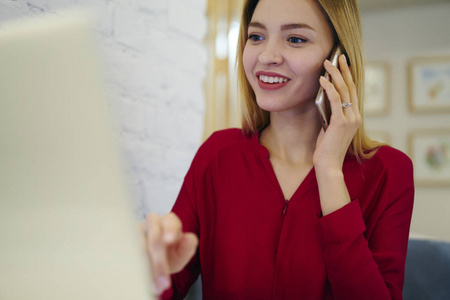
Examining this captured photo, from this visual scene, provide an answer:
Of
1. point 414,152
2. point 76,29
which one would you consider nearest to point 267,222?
point 76,29

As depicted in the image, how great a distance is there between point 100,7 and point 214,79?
75cm

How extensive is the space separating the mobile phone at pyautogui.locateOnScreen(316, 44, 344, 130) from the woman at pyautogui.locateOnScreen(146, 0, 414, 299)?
0.05ft

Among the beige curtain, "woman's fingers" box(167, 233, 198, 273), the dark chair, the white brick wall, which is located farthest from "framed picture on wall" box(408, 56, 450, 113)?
"woman's fingers" box(167, 233, 198, 273)

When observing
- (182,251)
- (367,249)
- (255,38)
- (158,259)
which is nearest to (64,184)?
(158,259)

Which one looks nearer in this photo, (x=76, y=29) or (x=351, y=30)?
(x=76, y=29)

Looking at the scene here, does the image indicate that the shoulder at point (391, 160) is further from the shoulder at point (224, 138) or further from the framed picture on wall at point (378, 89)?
the framed picture on wall at point (378, 89)

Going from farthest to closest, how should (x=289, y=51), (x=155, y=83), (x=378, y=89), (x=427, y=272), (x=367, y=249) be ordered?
(x=378, y=89), (x=155, y=83), (x=427, y=272), (x=289, y=51), (x=367, y=249)

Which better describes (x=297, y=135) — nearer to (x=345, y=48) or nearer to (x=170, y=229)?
(x=345, y=48)

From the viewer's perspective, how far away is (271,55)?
3.09ft

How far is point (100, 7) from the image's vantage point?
1087 millimetres

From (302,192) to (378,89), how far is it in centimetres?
334

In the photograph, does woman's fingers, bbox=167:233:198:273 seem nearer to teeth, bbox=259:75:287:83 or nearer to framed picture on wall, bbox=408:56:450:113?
teeth, bbox=259:75:287:83

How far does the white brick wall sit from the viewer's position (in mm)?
1143

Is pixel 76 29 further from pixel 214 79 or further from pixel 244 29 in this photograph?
pixel 214 79
